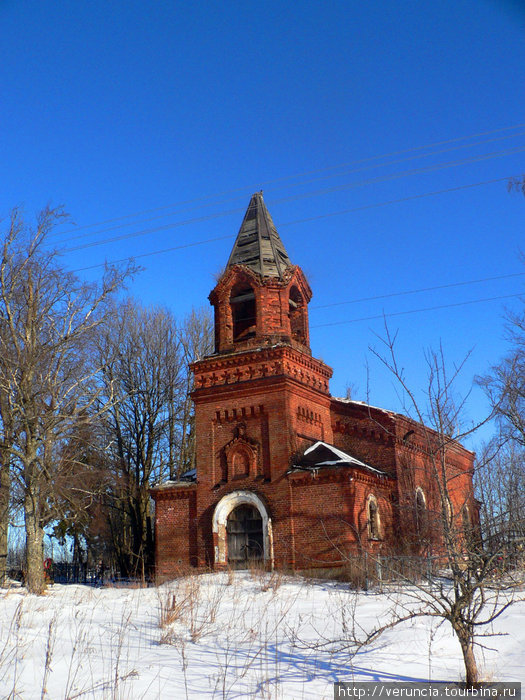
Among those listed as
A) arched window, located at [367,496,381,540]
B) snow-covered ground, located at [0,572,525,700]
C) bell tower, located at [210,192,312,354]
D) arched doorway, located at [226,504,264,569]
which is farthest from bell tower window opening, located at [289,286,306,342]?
snow-covered ground, located at [0,572,525,700]

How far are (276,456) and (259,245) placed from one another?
26.9ft

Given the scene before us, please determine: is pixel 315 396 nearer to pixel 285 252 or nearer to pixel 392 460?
pixel 392 460

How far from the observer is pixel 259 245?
79.2ft

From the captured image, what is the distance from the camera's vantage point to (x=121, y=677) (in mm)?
6152

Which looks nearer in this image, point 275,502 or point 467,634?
point 467,634

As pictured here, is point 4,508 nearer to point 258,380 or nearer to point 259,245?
point 258,380

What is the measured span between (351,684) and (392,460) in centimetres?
1604

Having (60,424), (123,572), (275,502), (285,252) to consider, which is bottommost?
(123,572)

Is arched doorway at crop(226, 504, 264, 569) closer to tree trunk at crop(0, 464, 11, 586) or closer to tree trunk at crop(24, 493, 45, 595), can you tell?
tree trunk at crop(24, 493, 45, 595)

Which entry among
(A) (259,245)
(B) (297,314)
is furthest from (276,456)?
(A) (259,245)

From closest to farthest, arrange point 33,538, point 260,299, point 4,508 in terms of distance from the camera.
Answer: point 33,538 < point 4,508 < point 260,299

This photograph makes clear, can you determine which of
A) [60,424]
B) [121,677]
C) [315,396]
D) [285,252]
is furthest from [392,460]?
[121,677]

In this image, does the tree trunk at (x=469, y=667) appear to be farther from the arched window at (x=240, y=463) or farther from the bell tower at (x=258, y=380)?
the arched window at (x=240, y=463)

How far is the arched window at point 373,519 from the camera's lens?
65.4 feet
